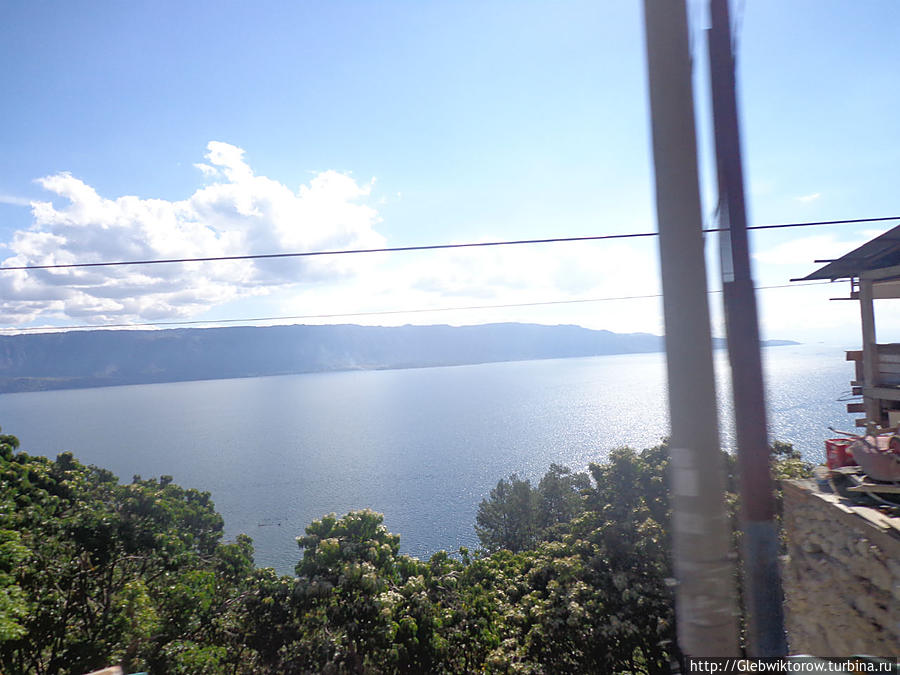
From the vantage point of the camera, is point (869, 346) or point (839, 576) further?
point (869, 346)

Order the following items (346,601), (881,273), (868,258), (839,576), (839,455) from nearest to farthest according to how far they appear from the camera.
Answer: (839,576) < (839,455) < (881,273) < (868,258) < (346,601)

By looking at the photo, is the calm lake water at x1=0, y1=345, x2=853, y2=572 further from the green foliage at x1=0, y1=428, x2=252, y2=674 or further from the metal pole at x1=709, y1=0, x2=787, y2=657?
the green foliage at x1=0, y1=428, x2=252, y2=674

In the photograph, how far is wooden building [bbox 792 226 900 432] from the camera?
906 cm

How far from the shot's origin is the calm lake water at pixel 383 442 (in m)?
49.3

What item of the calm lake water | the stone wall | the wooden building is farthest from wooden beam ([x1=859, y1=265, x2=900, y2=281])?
the calm lake water

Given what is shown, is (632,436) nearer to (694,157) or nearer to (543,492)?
(543,492)

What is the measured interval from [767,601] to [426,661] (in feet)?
34.5

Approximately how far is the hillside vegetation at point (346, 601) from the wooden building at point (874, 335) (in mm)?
5362

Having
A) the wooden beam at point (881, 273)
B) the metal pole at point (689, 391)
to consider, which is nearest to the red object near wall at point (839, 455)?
the wooden beam at point (881, 273)

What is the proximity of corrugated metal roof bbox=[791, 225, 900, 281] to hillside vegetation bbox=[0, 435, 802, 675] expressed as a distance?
7047mm

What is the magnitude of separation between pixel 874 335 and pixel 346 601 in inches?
506

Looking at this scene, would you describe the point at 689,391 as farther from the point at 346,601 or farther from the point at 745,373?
the point at 346,601

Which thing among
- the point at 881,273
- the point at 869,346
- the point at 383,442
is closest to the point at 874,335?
the point at 869,346

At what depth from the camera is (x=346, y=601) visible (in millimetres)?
11961
